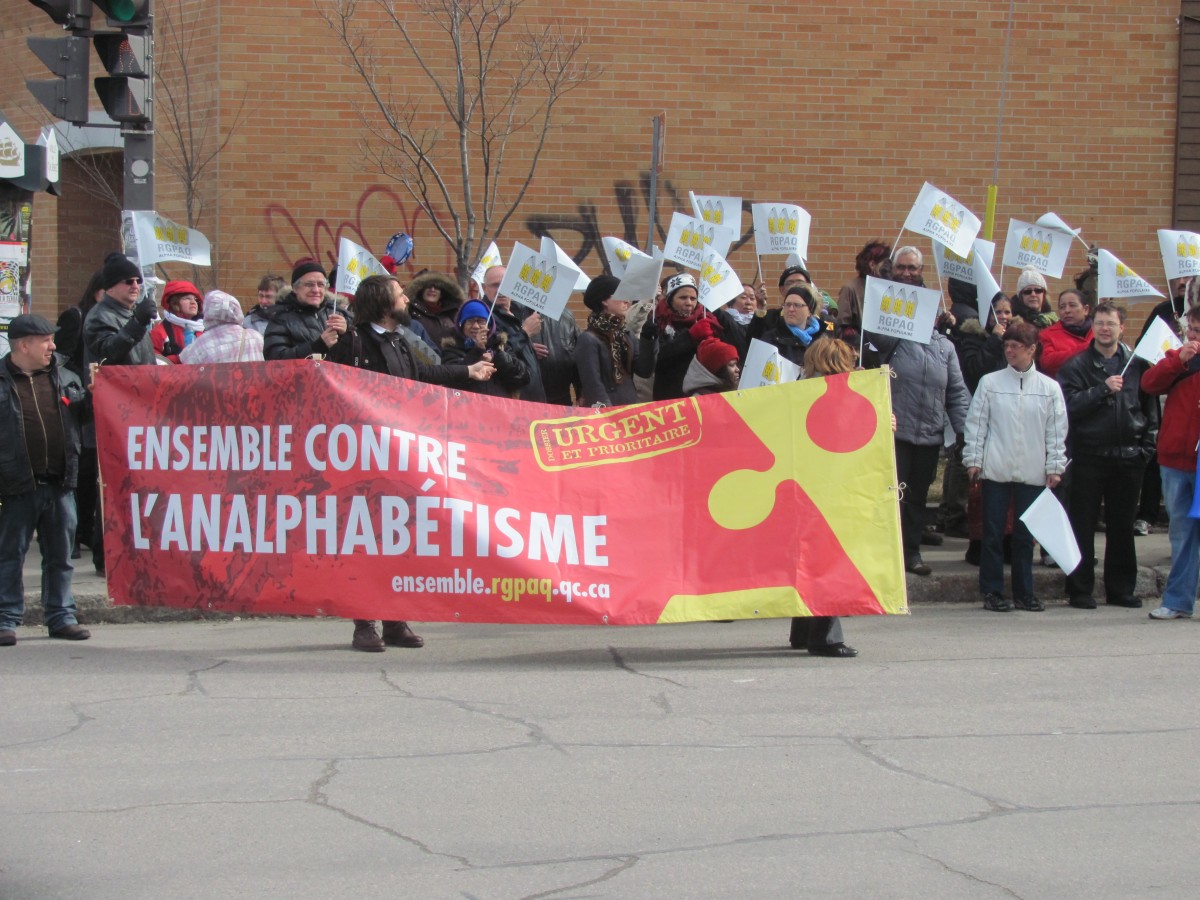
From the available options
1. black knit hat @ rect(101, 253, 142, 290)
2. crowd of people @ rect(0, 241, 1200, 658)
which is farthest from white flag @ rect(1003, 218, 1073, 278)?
black knit hat @ rect(101, 253, 142, 290)

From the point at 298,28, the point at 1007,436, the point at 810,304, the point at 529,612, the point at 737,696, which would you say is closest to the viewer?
the point at 737,696

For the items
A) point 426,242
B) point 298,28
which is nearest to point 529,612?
point 426,242

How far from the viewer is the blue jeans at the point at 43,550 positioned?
27.3 ft

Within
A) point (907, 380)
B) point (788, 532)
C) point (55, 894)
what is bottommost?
point (55, 894)

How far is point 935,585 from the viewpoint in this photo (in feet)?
33.7

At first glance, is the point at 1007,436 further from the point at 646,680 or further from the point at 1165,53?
the point at 1165,53

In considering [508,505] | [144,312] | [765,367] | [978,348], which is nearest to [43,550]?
[144,312]

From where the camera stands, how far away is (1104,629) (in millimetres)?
9055

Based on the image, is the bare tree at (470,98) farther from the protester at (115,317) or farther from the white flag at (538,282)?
the protester at (115,317)

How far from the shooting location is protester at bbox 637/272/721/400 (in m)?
10.6

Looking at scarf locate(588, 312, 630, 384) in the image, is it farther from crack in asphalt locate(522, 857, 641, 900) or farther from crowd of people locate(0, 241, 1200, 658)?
crack in asphalt locate(522, 857, 641, 900)

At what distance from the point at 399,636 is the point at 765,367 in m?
3.05

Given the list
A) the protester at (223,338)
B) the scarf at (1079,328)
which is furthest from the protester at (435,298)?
the scarf at (1079,328)

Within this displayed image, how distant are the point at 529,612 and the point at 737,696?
1.32 m
